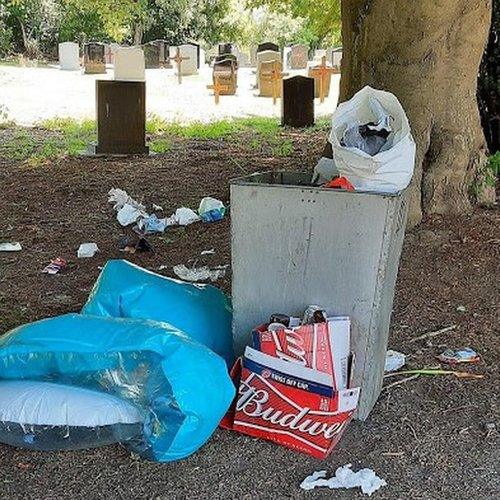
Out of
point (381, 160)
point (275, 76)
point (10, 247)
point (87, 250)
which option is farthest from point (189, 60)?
point (381, 160)

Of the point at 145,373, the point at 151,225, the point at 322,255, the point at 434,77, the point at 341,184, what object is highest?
the point at 434,77

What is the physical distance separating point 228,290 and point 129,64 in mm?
15176

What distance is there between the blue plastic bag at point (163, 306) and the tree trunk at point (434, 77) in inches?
95.6

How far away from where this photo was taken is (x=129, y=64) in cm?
1856

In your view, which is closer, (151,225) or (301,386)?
(301,386)

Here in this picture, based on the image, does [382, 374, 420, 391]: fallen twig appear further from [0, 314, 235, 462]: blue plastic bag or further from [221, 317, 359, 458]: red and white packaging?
[0, 314, 235, 462]: blue plastic bag

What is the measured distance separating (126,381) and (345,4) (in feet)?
14.4

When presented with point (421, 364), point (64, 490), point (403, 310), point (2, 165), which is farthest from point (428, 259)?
point (2, 165)

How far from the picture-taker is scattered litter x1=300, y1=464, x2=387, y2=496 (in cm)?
262

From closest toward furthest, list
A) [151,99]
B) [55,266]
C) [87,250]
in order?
[55,266]
[87,250]
[151,99]

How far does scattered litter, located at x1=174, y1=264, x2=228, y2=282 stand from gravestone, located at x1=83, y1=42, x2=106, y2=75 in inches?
857

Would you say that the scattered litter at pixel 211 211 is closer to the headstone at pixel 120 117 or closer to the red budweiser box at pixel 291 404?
the red budweiser box at pixel 291 404

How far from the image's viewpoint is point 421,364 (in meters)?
3.55

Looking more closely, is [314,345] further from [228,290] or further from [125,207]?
[125,207]
